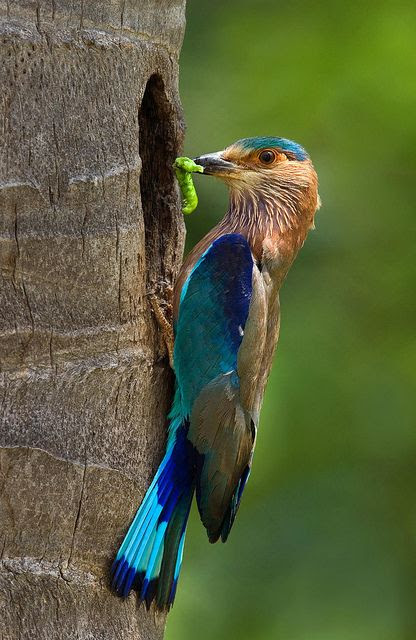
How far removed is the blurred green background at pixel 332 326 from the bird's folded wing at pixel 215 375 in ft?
8.67

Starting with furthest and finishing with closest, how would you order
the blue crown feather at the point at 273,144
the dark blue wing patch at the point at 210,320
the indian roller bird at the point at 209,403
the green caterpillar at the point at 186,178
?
1. the blue crown feather at the point at 273,144
2. the green caterpillar at the point at 186,178
3. the dark blue wing patch at the point at 210,320
4. the indian roller bird at the point at 209,403

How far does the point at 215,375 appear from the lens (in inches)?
175

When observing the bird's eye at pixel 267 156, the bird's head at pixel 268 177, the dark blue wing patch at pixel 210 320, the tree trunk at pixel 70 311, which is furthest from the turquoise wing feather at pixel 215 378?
the bird's eye at pixel 267 156

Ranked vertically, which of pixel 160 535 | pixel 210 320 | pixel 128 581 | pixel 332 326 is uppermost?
pixel 210 320

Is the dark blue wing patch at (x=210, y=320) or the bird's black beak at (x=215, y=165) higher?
the bird's black beak at (x=215, y=165)

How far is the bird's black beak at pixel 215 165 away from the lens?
5.11 m

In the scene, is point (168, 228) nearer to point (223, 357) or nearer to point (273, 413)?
point (223, 357)

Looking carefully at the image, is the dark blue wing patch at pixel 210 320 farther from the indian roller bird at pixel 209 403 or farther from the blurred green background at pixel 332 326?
the blurred green background at pixel 332 326

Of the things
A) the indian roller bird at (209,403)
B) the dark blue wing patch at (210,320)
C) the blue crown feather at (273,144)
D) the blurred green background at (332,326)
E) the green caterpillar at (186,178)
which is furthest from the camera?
the blurred green background at (332,326)

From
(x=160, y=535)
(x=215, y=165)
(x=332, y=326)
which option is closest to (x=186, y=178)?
(x=215, y=165)

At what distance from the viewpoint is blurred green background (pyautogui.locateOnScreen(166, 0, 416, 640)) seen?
7277 millimetres

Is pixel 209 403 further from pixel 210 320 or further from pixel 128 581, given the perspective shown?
pixel 128 581

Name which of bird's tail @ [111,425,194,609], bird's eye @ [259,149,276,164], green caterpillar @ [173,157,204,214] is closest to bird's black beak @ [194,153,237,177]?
bird's eye @ [259,149,276,164]

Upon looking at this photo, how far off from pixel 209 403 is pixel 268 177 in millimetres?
1183
